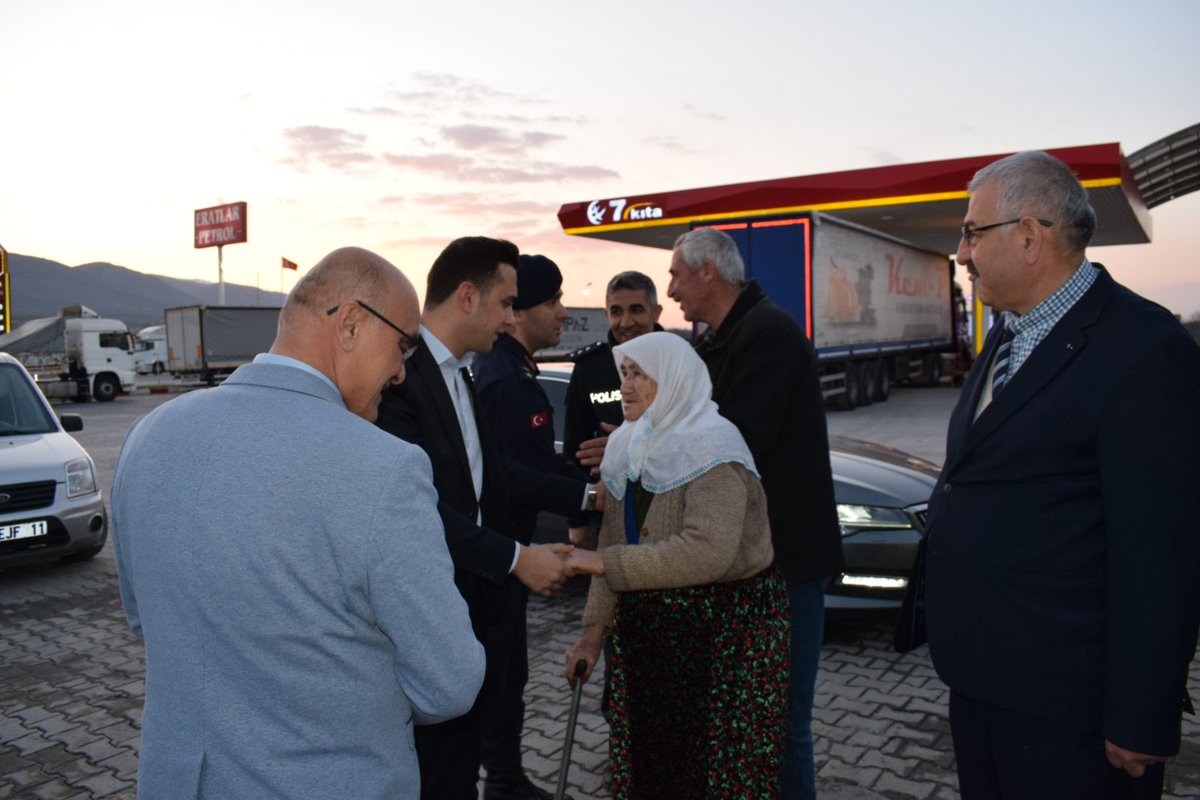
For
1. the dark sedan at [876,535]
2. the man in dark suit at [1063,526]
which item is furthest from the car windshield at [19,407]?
the man in dark suit at [1063,526]

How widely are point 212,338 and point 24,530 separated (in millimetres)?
29745

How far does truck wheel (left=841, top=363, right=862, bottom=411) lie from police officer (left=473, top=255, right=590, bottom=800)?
16.9m

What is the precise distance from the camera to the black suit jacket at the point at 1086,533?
176 centimetres

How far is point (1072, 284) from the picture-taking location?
2.03 meters

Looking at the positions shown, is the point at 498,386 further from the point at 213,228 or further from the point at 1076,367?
the point at 213,228

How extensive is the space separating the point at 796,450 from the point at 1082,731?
4.19ft

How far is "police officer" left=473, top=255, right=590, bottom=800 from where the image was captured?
3451mm

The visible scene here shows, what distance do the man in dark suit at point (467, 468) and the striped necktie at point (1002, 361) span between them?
128cm

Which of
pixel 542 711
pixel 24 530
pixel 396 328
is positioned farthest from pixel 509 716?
pixel 24 530

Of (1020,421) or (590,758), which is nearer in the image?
(1020,421)

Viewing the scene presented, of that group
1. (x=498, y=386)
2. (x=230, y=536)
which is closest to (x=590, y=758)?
(x=498, y=386)

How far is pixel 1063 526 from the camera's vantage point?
1895 mm

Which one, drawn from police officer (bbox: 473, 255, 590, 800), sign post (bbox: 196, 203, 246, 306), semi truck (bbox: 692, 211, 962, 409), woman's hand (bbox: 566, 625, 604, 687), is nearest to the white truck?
semi truck (bbox: 692, 211, 962, 409)

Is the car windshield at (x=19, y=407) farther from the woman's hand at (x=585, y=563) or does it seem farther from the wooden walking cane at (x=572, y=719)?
the woman's hand at (x=585, y=563)
